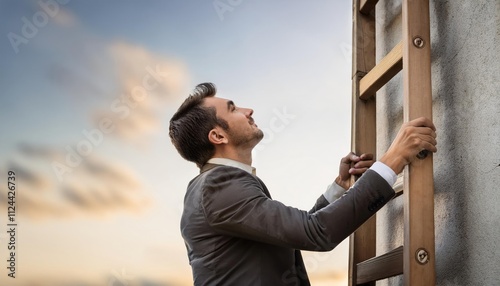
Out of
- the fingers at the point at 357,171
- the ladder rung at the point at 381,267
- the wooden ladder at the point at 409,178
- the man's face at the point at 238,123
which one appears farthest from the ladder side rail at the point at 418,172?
the man's face at the point at 238,123

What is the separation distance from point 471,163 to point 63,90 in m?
2.79

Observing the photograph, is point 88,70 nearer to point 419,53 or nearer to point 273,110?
point 273,110

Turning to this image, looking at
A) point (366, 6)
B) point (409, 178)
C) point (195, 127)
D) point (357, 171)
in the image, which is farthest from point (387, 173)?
point (366, 6)

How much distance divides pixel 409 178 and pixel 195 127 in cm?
75

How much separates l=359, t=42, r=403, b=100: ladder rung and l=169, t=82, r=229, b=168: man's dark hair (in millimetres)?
486

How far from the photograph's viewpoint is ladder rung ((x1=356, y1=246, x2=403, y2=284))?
4.98 feet

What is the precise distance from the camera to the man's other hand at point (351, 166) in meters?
1.88

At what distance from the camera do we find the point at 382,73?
5.74 ft

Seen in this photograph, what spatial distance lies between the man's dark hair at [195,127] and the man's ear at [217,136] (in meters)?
0.01

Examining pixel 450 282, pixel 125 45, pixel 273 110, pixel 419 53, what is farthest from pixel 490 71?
pixel 125 45

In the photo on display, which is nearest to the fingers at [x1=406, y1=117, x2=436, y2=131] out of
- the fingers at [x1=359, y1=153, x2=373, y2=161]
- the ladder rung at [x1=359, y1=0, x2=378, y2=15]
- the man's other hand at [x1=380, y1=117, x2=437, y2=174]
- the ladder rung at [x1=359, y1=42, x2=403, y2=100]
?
the man's other hand at [x1=380, y1=117, x2=437, y2=174]

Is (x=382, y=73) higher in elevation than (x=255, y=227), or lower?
higher

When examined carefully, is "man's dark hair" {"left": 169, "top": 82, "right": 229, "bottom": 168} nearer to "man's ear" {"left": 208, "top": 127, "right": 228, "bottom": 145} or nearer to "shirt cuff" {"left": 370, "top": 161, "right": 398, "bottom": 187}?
"man's ear" {"left": 208, "top": 127, "right": 228, "bottom": 145}

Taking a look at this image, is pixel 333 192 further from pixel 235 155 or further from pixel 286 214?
pixel 286 214
